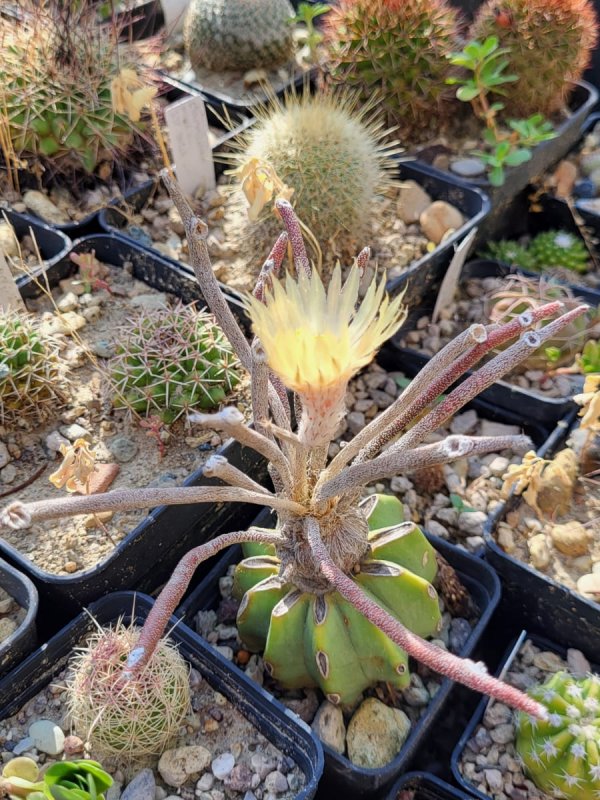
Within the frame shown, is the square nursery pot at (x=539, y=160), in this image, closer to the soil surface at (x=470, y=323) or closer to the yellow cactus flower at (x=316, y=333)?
the soil surface at (x=470, y=323)

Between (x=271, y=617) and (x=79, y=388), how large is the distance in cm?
79

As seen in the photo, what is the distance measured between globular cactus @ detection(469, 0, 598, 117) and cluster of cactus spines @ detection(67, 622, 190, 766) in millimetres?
1996

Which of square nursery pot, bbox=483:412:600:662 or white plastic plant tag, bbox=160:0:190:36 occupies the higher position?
white plastic plant tag, bbox=160:0:190:36

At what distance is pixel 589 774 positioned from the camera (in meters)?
1.11

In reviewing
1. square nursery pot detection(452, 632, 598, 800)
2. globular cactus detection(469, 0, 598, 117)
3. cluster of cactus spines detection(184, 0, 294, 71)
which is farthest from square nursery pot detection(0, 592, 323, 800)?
cluster of cactus spines detection(184, 0, 294, 71)

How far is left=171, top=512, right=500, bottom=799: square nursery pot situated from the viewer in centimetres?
111

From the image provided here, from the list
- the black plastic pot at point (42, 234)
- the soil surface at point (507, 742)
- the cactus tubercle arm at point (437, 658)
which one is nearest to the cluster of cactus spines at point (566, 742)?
the soil surface at point (507, 742)

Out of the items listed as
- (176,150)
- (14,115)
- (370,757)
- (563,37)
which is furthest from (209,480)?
(563,37)

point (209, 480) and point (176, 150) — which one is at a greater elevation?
point (176, 150)

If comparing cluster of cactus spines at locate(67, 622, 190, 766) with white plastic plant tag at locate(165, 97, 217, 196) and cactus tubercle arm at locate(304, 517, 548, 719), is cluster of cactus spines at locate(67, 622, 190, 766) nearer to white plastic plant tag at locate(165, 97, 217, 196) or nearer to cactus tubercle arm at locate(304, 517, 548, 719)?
cactus tubercle arm at locate(304, 517, 548, 719)

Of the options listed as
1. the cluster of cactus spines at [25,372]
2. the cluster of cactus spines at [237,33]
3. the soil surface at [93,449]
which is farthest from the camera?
the cluster of cactus spines at [237,33]

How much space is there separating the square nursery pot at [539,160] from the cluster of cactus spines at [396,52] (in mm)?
179

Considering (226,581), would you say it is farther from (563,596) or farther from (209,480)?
(563,596)

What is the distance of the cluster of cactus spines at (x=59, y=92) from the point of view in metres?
2.05
